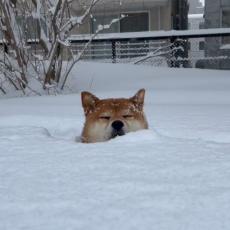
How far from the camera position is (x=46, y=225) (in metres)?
1.84

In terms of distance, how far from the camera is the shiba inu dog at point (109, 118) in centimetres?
339

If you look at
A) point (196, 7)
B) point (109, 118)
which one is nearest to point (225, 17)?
point (109, 118)

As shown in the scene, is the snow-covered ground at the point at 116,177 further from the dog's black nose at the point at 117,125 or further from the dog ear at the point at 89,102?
the dog ear at the point at 89,102

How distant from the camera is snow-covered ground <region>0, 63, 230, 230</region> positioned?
1.89 meters

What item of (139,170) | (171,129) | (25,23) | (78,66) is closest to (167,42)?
(78,66)

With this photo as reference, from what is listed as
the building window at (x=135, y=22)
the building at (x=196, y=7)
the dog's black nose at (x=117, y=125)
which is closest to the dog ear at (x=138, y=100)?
the dog's black nose at (x=117, y=125)

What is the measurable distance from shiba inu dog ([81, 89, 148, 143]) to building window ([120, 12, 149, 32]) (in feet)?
54.1

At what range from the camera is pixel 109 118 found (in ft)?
11.2

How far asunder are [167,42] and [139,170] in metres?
Answer: 9.90

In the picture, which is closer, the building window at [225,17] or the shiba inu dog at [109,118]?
the shiba inu dog at [109,118]

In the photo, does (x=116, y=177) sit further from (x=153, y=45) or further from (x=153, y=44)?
(x=153, y=45)

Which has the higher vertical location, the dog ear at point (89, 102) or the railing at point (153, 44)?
the dog ear at point (89, 102)

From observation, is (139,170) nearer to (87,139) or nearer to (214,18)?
(87,139)

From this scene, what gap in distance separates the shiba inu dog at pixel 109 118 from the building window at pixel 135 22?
54.1 ft
